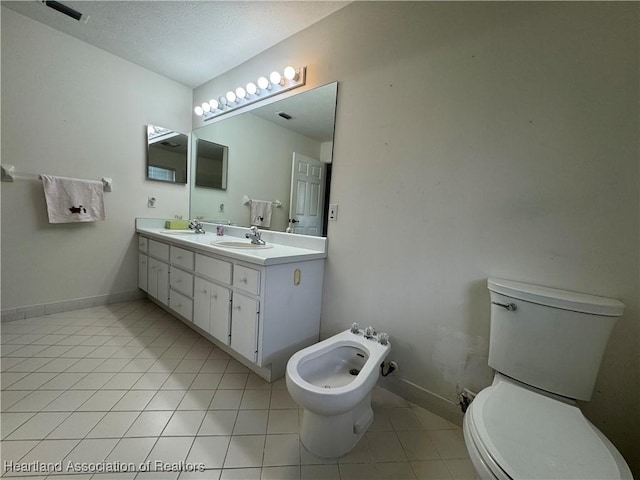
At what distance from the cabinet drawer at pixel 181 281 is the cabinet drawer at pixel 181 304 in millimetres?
48

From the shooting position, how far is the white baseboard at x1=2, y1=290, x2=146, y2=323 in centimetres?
199

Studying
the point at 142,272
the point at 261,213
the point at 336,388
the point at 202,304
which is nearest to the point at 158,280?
the point at 142,272

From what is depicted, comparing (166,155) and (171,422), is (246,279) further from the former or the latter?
(166,155)

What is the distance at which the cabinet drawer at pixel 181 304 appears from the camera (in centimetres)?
184

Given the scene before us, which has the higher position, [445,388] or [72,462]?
[445,388]

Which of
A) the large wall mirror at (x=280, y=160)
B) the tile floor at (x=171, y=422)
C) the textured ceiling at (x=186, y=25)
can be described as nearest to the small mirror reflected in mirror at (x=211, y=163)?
the large wall mirror at (x=280, y=160)

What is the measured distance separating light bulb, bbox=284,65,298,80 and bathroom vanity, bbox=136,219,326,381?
3.68 ft

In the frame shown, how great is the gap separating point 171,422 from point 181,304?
35.8 inches

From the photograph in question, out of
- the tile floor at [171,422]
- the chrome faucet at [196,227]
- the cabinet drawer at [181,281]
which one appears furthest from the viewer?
the chrome faucet at [196,227]

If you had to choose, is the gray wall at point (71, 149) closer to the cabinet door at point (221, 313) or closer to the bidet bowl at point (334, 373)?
the cabinet door at point (221, 313)

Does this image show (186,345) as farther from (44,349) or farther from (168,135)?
(168,135)

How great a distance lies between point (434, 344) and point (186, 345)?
1.68 metres

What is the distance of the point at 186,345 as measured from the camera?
1.85 metres

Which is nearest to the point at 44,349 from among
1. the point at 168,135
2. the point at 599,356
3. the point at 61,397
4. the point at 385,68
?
the point at 61,397
